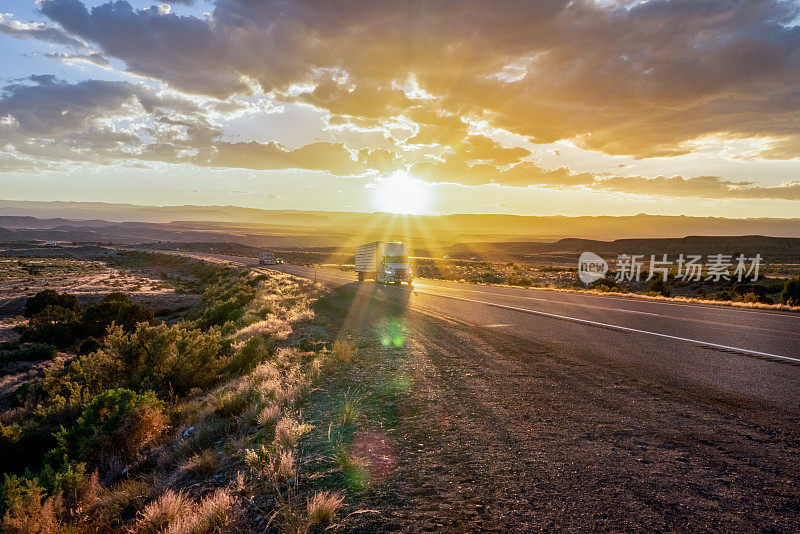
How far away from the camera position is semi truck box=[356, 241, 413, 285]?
97.6 feet

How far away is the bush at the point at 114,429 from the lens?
267 inches

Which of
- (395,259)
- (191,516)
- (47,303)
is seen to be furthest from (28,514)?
(47,303)

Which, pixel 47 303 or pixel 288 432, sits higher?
pixel 288 432

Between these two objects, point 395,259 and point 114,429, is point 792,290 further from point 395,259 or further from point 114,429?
point 114,429

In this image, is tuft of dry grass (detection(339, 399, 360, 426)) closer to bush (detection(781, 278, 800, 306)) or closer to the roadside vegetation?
the roadside vegetation

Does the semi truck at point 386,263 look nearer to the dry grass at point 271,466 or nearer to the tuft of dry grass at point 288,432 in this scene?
the tuft of dry grass at point 288,432

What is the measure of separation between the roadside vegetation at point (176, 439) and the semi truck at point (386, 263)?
46.8 ft

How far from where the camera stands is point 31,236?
164625mm

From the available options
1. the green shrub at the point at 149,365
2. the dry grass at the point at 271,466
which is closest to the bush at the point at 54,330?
the green shrub at the point at 149,365

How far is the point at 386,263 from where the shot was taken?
30547 millimetres

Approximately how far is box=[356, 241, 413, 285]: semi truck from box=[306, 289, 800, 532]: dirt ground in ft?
71.7

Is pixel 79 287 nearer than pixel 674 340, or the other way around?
pixel 674 340

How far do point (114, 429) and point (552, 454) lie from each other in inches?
267

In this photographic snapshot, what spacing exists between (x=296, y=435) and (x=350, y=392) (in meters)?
1.93
